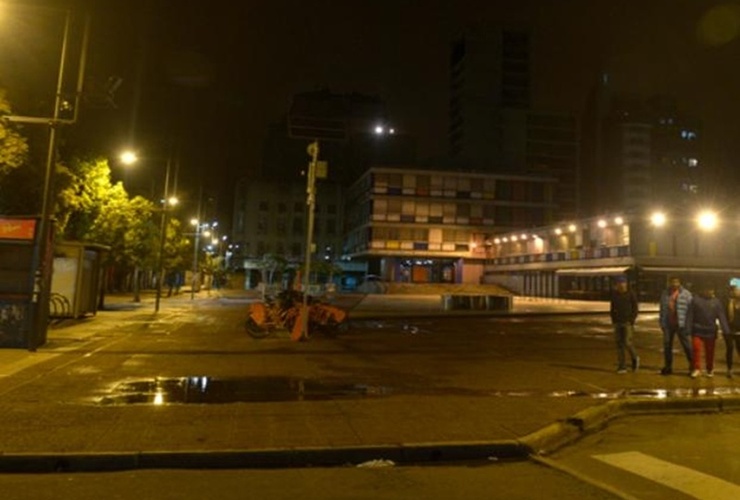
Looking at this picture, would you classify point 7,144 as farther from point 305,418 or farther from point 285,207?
point 285,207

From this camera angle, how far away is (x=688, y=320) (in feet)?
43.3

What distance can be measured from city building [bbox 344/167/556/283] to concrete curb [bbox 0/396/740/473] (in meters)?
75.1

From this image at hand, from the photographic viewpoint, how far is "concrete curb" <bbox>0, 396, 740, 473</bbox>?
6.74 meters

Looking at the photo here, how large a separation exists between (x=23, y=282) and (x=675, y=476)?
14236 millimetres

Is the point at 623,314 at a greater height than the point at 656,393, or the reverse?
the point at 623,314

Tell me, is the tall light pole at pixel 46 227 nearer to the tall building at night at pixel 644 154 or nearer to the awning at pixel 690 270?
the awning at pixel 690 270

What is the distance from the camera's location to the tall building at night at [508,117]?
13025cm

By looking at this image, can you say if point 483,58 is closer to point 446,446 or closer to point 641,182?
point 641,182

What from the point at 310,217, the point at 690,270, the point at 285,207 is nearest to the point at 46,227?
the point at 310,217

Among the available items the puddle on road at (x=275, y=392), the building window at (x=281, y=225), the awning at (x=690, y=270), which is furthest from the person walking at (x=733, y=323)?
the building window at (x=281, y=225)

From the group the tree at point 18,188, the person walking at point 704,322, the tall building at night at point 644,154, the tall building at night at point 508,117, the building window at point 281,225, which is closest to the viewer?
the person walking at point 704,322

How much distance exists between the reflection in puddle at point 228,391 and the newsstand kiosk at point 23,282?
214 inches

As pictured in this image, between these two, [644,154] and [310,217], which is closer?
[310,217]

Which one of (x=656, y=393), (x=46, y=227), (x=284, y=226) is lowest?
(x=656, y=393)
